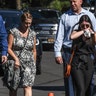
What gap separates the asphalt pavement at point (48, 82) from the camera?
1341 cm

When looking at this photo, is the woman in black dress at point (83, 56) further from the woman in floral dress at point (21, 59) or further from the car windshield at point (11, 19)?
the car windshield at point (11, 19)

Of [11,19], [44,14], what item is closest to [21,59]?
[11,19]

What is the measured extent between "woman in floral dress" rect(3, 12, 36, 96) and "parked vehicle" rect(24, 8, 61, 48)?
16018mm

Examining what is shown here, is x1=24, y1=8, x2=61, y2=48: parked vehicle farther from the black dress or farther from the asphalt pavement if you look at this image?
the black dress

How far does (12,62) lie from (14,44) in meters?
0.31

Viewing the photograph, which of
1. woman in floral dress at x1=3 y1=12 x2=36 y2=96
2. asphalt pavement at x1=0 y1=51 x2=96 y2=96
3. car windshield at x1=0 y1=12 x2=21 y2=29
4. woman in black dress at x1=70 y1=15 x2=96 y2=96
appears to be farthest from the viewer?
car windshield at x1=0 y1=12 x2=21 y2=29

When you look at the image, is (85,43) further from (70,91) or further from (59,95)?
(59,95)

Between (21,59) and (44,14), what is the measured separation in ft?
65.9

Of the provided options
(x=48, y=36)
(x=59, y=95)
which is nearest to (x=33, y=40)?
(x=59, y=95)

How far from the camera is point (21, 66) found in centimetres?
976

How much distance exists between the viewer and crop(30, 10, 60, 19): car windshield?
95.9 feet

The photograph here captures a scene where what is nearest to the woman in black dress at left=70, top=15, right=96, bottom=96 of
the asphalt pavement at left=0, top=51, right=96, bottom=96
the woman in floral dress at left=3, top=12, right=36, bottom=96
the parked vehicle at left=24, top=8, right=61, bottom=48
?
the woman in floral dress at left=3, top=12, right=36, bottom=96

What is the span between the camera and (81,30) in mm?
8969

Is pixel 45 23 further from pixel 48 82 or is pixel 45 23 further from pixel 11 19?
pixel 48 82
